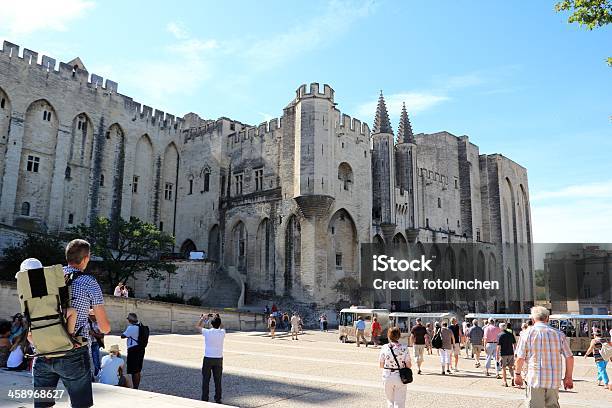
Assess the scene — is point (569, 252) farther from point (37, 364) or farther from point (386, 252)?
point (37, 364)

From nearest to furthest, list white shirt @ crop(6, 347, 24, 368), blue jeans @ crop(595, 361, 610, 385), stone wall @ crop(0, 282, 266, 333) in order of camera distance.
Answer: white shirt @ crop(6, 347, 24, 368), blue jeans @ crop(595, 361, 610, 385), stone wall @ crop(0, 282, 266, 333)

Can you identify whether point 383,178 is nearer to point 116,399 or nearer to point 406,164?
point 406,164

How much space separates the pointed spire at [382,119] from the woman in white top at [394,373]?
3449 centimetres

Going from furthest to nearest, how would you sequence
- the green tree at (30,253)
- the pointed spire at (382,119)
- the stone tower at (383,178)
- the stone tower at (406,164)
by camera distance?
the stone tower at (406,164) → the pointed spire at (382,119) → the stone tower at (383,178) → the green tree at (30,253)

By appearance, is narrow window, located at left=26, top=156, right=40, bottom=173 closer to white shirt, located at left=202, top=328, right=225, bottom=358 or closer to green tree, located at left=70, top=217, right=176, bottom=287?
green tree, located at left=70, top=217, right=176, bottom=287

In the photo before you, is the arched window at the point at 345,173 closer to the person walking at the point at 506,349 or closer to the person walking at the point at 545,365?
the person walking at the point at 506,349

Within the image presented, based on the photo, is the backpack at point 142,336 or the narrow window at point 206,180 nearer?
the backpack at point 142,336

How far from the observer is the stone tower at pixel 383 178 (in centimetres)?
3778

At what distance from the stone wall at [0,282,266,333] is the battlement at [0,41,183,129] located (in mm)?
19970

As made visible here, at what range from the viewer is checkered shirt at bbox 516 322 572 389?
4.75 metres

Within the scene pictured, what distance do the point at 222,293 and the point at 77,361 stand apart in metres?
30.5

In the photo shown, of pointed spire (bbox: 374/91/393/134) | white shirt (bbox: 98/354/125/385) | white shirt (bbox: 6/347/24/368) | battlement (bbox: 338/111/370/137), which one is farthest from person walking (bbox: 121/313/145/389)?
pointed spire (bbox: 374/91/393/134)

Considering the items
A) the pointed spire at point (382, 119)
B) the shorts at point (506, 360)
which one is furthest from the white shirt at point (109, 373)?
the pointed spire at point (382, 119)

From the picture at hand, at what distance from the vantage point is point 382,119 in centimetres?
3944
